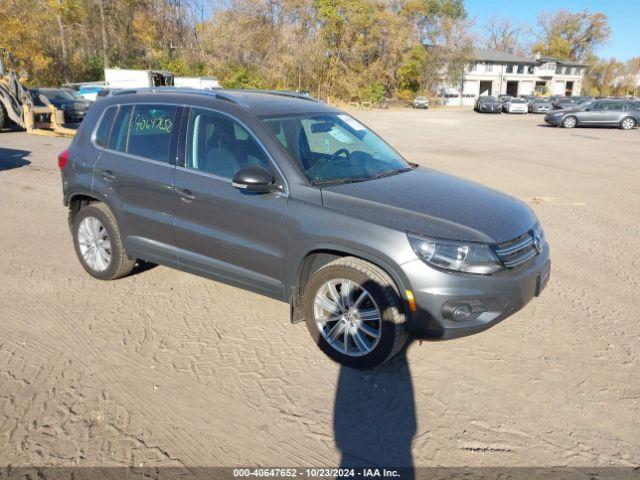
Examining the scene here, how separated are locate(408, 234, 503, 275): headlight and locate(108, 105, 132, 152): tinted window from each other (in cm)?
288

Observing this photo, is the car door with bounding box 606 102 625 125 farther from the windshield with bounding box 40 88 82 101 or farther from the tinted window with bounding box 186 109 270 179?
the tinted window with bounding box 186 109 270 179

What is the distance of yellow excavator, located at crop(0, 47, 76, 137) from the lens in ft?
60.6

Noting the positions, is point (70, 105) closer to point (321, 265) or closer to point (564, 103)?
point (321, 265)

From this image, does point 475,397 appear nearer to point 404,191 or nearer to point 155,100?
point 404,191

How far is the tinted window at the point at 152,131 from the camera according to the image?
4.35 meters

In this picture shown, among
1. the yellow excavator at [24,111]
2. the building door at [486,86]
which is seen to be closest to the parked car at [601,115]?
the yellow excavator at [24,111]

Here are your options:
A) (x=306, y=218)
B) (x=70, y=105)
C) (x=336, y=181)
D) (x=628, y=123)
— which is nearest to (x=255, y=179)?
(x=306, y=218)

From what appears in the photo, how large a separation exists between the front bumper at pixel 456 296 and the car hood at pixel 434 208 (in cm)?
24

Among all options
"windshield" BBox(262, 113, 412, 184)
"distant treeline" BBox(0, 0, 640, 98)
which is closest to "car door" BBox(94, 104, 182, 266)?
"windshield" BBox(262, 113, 412, 184)

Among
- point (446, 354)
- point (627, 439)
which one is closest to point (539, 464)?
point (627, 439)

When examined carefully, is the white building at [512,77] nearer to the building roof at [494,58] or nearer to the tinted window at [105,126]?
the building roof at [494,58]

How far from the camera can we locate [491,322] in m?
3.35

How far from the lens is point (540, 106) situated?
44.6 m

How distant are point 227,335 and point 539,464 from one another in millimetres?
2308
